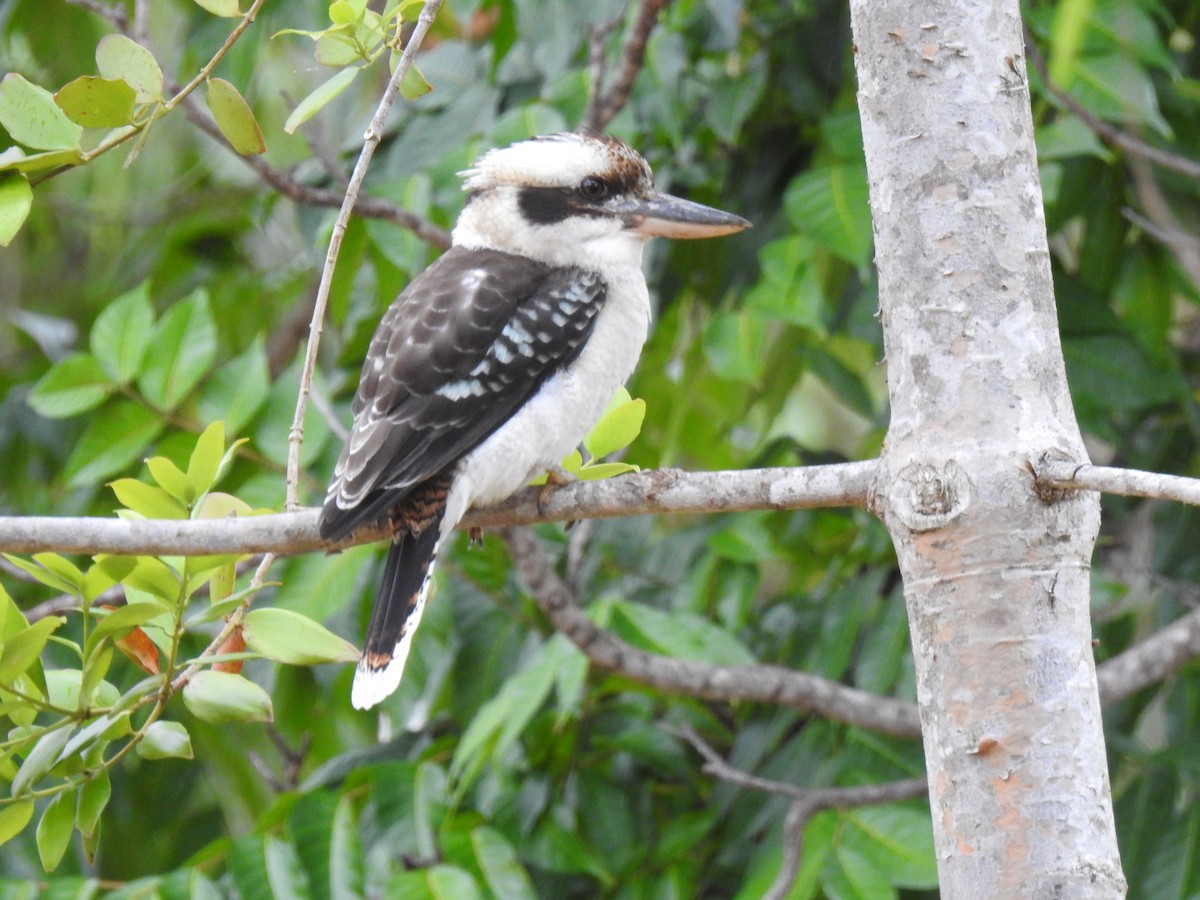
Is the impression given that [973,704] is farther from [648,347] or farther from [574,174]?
[648,347]

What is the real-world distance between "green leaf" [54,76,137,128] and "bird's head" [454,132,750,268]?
3.30ft

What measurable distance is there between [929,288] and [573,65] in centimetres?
190

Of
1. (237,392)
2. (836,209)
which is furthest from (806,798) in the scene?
(237,392)

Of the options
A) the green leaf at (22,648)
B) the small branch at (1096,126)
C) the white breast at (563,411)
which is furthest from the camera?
the small branch at (1096,126)

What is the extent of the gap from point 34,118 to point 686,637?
3.91ft

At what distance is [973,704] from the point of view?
42.2 inches

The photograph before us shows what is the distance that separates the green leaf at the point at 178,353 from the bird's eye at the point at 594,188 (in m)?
0.65

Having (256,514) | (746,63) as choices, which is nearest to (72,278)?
(746,63)

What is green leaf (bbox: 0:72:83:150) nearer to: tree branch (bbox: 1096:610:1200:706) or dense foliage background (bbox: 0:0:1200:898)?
dense foliage background (bbox: 0:0:1200:898)

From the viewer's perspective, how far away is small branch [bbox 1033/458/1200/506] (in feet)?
3.32

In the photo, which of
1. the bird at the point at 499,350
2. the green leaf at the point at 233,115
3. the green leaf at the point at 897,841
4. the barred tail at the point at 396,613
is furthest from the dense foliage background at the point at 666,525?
the green leaf at the point at 233,115

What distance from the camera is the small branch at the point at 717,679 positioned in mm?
2195

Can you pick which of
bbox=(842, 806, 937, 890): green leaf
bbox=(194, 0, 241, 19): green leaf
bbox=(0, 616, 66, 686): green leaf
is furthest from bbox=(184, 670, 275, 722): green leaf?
bbox=(842, 806, 937, 890): green leaf

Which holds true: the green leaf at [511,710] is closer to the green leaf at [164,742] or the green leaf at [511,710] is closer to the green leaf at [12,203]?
the green leaf at [164,742]
